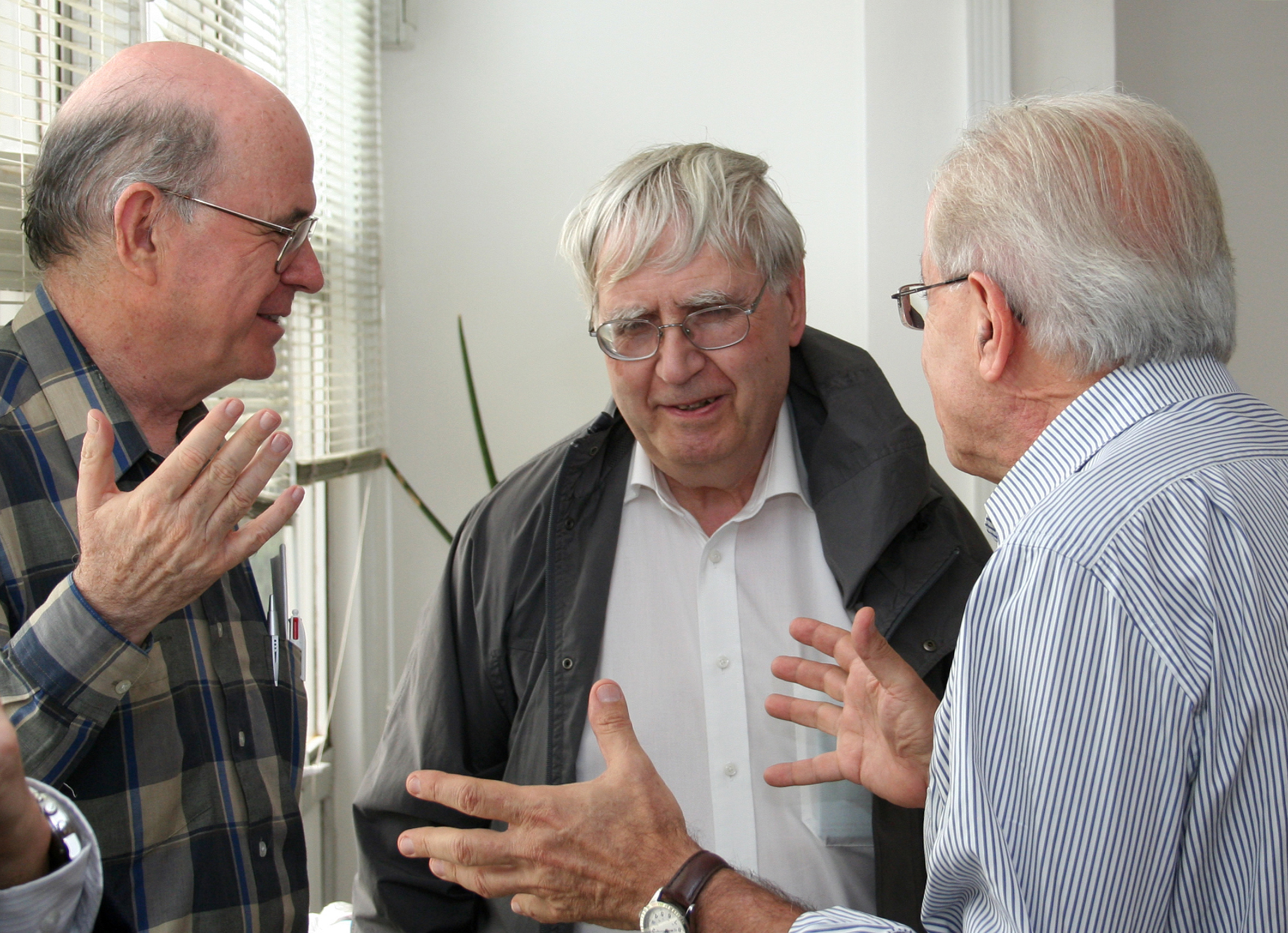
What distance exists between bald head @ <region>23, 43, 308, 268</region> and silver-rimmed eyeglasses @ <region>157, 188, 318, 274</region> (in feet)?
0.13

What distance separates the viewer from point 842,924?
88cm

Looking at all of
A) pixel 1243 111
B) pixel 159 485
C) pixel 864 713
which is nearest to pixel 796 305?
pixel 864 713

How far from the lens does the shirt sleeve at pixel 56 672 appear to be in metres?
0.91

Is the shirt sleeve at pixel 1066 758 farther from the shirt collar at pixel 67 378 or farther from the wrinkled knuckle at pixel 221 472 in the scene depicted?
the shirt collar at pixel 67 378

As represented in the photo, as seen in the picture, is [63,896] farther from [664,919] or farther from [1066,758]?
[1066,758]

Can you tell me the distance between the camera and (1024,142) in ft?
3.16

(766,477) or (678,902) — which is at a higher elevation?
(766,477)

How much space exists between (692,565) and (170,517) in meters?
0.84

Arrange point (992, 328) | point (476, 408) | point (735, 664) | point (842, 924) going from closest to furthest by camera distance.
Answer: point (842, 924)
point (992, 328)
point (735, 664)
point (476, 408)

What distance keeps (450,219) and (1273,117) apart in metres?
2.58

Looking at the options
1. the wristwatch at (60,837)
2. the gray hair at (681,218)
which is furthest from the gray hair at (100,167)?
the wristwatch at (60,837)

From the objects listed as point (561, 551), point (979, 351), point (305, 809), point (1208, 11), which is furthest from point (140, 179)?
point (1208, 11)

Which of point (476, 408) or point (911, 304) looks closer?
point (911, 304)

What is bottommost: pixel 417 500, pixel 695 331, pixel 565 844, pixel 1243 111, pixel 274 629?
pixel 417 500
